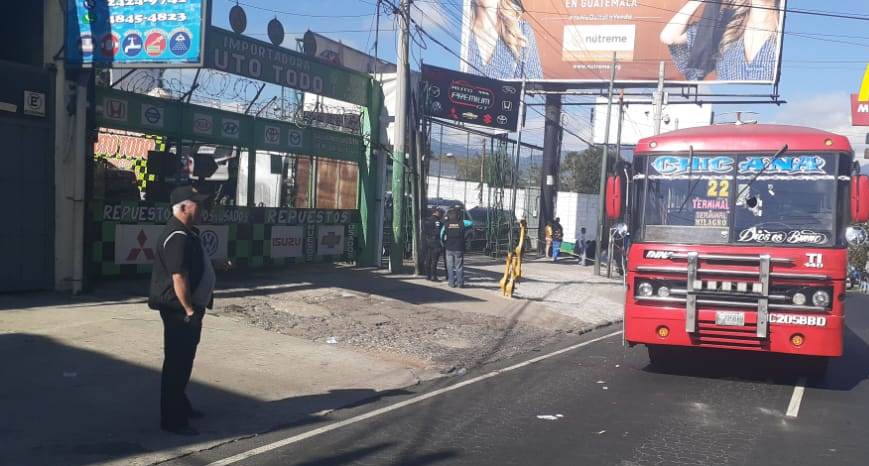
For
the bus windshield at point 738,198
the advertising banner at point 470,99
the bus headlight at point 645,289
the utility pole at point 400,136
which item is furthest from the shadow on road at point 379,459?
the advertising banner at point 470,99

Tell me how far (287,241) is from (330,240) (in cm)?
155

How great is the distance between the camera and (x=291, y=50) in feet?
53.5

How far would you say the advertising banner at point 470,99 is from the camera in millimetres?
21609

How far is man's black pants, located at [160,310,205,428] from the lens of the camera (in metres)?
6.46

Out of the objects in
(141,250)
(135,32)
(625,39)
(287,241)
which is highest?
(625,39)

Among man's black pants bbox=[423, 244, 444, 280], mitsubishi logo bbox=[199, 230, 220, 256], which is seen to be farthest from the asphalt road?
man's black pants bbox=[423, 244, 444, 280]

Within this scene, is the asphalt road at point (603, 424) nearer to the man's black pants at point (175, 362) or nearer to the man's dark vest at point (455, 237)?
the man's black pants at point (175, 362)

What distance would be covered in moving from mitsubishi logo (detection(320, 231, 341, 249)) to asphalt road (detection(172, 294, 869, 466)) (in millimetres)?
8642

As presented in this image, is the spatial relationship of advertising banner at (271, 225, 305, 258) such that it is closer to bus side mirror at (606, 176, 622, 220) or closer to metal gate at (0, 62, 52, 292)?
metal gate at (0, 62, 52, 292)

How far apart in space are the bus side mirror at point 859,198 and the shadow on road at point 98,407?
17.3 ft

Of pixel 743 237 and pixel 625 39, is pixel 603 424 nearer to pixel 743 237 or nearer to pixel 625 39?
pixel 743 237

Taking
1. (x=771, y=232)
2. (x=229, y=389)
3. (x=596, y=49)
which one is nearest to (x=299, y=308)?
(x=229, y=389)

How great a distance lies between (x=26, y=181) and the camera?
11.7 m

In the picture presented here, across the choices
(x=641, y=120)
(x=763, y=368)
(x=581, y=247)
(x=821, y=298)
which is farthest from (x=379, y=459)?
(x=641, y=120)
